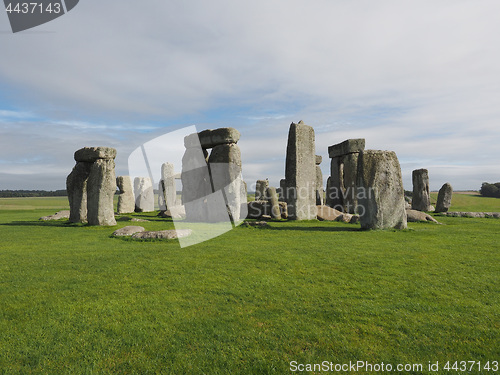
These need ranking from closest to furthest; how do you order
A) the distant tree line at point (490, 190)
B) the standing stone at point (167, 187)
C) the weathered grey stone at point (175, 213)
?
the weathered grey stone at point (175, 213)
the standing stone at point (167, 187)
the distant tree line at point (490, 190)

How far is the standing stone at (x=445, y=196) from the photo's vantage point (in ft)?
58.9

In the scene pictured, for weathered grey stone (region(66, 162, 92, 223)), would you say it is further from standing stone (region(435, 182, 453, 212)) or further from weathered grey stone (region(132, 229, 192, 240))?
standing stone (region(435, 182, 453, 212))

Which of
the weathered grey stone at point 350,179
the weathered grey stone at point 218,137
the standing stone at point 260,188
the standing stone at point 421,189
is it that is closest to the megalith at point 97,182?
the weathered grey stone at point 218,137

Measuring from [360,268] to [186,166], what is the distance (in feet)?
40.4

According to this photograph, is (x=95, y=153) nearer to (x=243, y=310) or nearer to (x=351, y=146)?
(x=243, y=310)

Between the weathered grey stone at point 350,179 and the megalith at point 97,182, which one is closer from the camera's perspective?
the megalith at point 97,182

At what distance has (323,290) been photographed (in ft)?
13.3

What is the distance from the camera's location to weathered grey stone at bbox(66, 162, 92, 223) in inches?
506

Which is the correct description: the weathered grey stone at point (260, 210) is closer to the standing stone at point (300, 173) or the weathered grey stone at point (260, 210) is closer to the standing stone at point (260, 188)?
the standing stone at point (300, 173)

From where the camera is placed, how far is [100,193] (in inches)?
456

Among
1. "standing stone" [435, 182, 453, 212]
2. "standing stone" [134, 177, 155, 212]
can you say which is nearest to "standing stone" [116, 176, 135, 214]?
"standing stone" [134, 177, 155, 212]

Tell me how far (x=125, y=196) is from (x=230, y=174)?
13.1m

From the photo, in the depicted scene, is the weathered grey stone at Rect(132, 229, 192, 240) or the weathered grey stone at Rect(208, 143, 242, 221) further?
the weathered grey stone at Rect(208, 143, 242, 221)

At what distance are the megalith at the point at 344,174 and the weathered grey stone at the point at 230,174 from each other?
7514 millimetres
